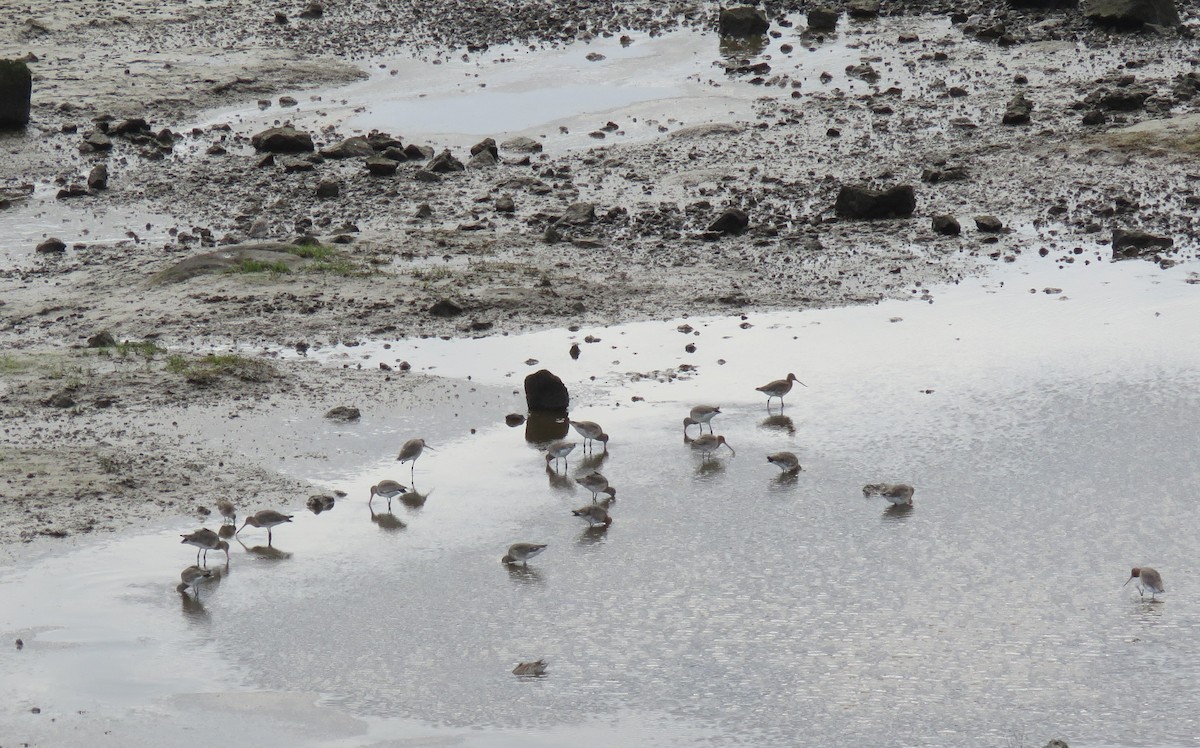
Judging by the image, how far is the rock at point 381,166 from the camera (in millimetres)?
21219

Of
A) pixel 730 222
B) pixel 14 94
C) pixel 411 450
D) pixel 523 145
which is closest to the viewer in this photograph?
pixel 411 450

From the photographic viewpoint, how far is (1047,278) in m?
16.7

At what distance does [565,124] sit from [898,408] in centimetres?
1243

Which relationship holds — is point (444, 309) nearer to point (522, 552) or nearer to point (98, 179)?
point (522, 552)

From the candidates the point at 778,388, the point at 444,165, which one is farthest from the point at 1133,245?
the point at 444,165

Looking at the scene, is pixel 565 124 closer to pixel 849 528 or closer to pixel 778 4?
pixel 778 4

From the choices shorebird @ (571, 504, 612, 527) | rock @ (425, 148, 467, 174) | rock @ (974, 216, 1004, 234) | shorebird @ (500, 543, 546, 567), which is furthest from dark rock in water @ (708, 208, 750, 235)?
shorebird @ (500, 543, 546, 567)

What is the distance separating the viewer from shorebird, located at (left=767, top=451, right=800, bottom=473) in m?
11.7

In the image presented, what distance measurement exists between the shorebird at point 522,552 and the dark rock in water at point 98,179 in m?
13.0

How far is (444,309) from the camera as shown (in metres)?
15.8

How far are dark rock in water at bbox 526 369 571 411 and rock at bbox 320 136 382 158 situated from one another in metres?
10.0

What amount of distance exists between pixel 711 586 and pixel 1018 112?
14499mm

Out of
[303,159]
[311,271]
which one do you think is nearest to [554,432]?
[311,271]

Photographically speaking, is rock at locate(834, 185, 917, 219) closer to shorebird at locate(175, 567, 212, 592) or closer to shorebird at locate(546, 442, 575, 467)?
shorebird at locate(546, 442, 575, 467)
